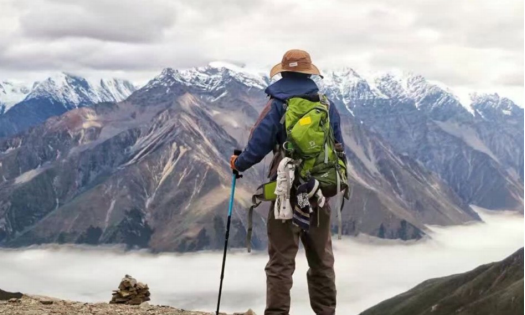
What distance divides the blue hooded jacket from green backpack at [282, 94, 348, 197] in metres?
0.17

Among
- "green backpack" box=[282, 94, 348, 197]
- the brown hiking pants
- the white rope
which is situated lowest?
the brown hiking pants

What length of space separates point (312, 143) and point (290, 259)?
89.5 inches

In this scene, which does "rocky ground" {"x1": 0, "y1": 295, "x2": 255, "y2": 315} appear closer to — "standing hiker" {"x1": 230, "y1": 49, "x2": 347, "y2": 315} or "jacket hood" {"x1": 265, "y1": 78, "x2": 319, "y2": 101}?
"standing hiker" {"x1": 230, "y1": 49, "x2": 347, "y2": 315}

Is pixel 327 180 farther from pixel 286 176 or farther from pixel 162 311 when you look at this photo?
pixel 162 311

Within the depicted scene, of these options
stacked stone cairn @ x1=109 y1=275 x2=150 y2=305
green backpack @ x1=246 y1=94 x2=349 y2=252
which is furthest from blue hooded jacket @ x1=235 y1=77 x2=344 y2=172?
stacked stone cairn @ x1=109 y1=275 x2=150 y2=305

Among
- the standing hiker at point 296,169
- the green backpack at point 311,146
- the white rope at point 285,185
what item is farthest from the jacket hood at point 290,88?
the white rope at point 285,185

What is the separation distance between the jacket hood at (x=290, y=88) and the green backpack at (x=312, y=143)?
18 cm

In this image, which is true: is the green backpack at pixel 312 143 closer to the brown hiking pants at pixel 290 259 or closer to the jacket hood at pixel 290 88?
the jacket hood at pixel 290 88

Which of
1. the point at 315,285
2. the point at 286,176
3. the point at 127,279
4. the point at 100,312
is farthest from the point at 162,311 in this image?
the point at 286,176

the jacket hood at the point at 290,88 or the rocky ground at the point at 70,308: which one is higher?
the jacket hood at the point at 290,88

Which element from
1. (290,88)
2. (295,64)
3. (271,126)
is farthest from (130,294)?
(295,64)

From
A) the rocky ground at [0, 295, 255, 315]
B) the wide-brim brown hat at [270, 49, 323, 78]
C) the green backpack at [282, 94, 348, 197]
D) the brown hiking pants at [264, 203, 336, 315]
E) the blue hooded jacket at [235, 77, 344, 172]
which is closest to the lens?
the green backpack at [282, 94, 348, 197]

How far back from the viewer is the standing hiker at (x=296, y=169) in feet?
43.3

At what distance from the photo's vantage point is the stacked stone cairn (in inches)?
810
